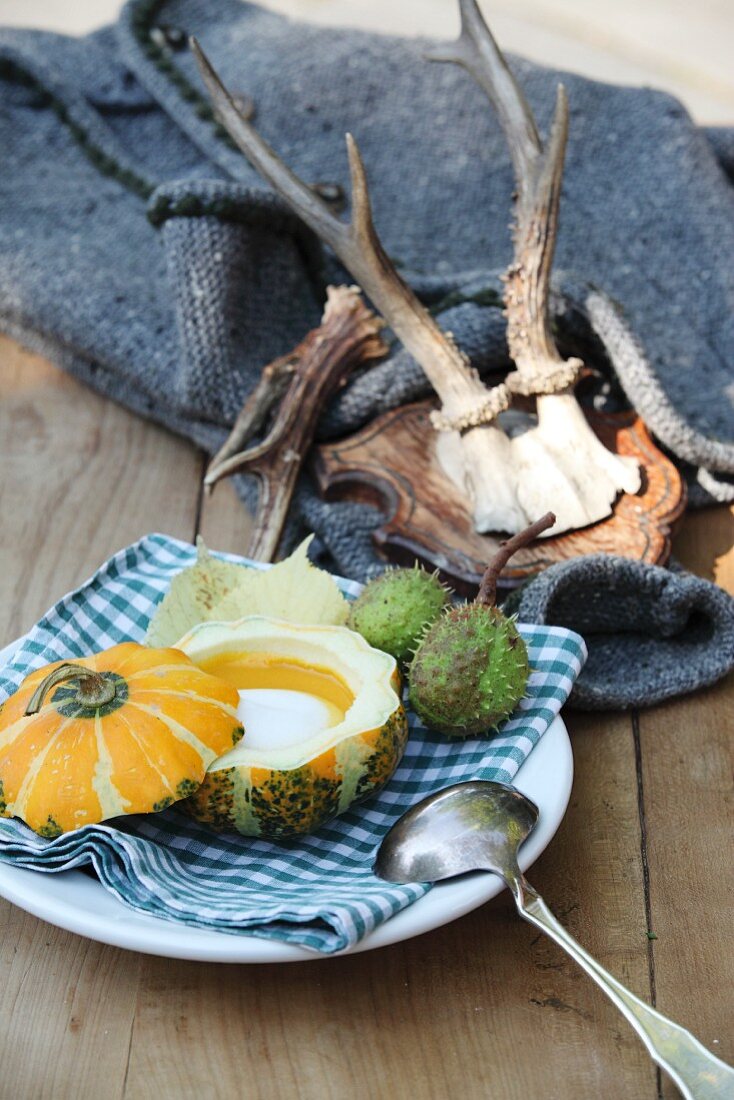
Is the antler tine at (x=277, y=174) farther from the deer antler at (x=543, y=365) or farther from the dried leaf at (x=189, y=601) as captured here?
the dried leaf at (x=189, y=601)

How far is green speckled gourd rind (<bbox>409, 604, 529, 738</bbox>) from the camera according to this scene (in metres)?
0.88

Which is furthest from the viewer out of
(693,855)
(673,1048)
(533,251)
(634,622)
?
(533,251)

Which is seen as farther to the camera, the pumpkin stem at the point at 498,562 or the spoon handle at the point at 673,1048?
the pumpkin stem at the point at 498,562

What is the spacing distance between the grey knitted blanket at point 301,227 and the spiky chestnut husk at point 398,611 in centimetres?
22

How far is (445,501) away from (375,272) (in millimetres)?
243

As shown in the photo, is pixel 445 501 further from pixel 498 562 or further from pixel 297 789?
pixel 297 789

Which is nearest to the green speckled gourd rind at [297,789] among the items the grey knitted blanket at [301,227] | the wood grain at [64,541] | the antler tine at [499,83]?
the wood grain at [64,541]

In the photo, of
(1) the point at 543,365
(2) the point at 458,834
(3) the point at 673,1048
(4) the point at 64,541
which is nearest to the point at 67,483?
(4) the point at 64,541

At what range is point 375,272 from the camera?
1239 millimetres

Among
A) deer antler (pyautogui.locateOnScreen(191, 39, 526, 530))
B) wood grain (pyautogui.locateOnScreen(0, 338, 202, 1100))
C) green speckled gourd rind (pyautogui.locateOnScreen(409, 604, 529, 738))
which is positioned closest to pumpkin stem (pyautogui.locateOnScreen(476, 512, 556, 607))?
green speckled gourd rind (pyautogui.locateOnScreen(409, 604, 529, 738))

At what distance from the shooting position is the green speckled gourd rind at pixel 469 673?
88 centimetres

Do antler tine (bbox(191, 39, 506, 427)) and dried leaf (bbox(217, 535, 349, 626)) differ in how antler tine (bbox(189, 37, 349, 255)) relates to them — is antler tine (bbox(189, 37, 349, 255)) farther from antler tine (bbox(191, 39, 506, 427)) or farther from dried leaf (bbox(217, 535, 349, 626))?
dried leaf (bbox(217, 535, 349, 626))

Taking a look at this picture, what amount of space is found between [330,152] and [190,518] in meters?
0.62

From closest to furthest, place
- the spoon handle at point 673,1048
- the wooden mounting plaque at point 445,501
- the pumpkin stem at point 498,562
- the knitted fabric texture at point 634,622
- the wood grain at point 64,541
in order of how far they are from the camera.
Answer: the spoon handle at point 673,1048
the wood grain at point 64,541
the pumpkin stem at point 498,562
the knitted fabric texture at point 634,622
the wooden mounting plaque at point 445,501
